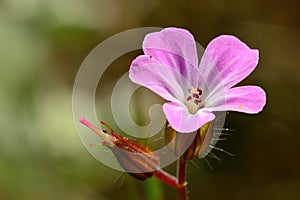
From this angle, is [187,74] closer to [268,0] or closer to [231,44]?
[231,44]

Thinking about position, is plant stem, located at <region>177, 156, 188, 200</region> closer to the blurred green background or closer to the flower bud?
the flower bud

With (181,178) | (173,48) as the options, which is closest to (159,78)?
(173,48)

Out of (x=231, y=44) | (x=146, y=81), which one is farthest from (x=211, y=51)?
(x=146, y=81)

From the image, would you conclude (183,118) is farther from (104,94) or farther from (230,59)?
(104,94)

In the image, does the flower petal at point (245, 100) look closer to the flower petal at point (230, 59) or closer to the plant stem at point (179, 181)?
the flower petal at point (230, 59)

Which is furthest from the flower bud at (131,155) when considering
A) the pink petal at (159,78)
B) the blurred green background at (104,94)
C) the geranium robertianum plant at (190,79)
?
the blurred green background at (104,94)

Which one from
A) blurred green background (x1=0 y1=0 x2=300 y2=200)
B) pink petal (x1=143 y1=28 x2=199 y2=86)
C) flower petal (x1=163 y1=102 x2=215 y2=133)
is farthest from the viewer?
blurred green background (x1=0 y1=0 x2=300 y2=200)

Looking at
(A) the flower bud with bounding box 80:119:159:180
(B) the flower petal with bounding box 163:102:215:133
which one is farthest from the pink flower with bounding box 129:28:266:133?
(A) the flower bud with bounding box 80:119:159:180

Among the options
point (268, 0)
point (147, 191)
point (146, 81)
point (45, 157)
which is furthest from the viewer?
point (268, 0)
